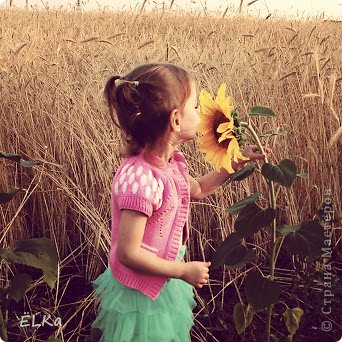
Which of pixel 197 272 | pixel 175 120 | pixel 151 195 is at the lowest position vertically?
pixel 197 272

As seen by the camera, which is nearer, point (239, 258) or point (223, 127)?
point (223, 127)

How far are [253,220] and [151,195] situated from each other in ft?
0.58

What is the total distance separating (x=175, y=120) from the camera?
1183mm

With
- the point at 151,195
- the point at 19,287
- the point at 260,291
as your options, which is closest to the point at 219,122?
the point at 151,195

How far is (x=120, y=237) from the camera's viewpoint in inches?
44.3

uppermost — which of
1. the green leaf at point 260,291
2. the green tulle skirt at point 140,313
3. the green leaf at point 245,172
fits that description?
the green leaf at point 245,172

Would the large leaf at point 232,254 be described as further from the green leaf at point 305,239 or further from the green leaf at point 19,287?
the green leaf at point 19,287

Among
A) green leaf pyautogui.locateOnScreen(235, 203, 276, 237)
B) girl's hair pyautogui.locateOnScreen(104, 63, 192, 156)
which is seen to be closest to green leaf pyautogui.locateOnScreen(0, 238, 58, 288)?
girl's hair pyautogui.locateOnScreen(104, 63, 192, 156)

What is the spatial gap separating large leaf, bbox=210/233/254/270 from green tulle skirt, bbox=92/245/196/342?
98 millimetres

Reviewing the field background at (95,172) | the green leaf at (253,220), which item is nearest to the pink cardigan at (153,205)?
the green leaf at (253,220)

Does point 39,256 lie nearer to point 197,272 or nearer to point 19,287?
point 19,287

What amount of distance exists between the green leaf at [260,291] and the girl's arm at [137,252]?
13cm

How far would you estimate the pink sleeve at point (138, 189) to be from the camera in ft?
3.68

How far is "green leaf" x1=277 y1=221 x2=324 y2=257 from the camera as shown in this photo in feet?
3.75
